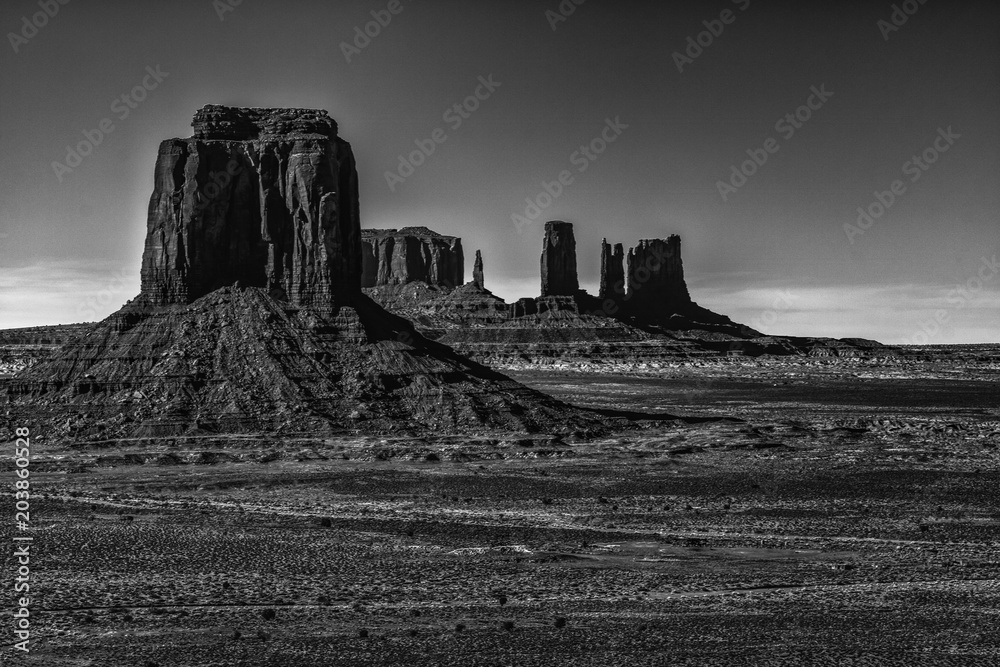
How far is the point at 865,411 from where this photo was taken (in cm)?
9200

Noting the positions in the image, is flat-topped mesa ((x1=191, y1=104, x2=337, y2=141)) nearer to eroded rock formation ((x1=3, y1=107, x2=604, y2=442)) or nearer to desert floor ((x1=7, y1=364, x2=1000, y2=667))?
eroded rock formation ((x1=3, y1=107, x2=604, y2=442))

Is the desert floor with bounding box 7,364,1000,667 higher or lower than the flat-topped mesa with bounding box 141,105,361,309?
lower

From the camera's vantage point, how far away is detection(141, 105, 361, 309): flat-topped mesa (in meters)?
67.6

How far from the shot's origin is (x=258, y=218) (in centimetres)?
6944

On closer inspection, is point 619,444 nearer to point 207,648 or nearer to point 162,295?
point 162,295

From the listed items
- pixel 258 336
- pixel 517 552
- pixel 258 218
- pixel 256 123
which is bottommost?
pixel 517 552

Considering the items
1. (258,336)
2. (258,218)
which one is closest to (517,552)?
(258,336)

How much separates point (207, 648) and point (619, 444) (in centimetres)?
3845

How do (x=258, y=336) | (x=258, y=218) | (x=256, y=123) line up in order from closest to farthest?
1. (x=258, y=336)
2. (x=258, y=218)
3. (x=256, y=123)

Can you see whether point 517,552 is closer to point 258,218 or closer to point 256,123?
point 258,218

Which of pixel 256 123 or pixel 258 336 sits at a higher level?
pixel 256 123

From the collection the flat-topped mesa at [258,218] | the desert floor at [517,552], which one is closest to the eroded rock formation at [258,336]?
the flat-topped mesa at [258,218]

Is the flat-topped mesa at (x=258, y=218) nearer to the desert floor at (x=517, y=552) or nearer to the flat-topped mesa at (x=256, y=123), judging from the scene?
the flat-topped mesa at (x=256, y=123)

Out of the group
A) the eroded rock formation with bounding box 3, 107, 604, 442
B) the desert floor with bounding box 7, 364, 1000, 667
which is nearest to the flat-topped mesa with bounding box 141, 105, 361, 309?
the eroded rock formation with bounding box 3, 107, 604, 442
